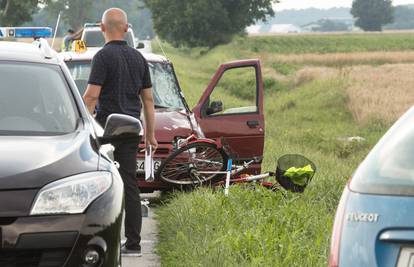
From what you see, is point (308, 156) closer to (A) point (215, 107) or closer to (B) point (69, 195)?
(A) point (215, 107)

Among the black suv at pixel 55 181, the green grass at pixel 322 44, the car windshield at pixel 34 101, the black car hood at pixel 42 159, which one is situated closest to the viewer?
the black suv at pixel 55 181

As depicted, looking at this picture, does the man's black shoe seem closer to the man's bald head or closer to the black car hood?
the man's bald head

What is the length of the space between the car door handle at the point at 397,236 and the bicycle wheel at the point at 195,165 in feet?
22.8

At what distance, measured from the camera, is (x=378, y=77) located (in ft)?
136

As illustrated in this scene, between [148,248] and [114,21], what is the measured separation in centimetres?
181

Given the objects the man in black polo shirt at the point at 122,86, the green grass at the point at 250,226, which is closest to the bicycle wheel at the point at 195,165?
the green grass at the point at 250,226

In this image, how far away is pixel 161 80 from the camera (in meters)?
12.2

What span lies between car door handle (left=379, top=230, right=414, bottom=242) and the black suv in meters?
1.98

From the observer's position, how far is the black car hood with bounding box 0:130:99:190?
5.26m

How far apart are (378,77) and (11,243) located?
37159 millimetres

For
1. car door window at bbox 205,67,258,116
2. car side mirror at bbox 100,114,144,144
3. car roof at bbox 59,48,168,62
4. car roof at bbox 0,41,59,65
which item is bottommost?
car door window at bbox 205,67,258,116

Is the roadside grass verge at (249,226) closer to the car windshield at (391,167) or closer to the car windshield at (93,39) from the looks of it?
the car windshield at (391,167)

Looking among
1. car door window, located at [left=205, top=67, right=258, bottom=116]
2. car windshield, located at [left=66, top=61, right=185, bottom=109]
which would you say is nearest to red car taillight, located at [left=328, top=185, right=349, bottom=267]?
car windshield, located at [left=66, top=61, right=185, bottom=109]

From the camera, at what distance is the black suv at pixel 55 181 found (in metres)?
5.12
